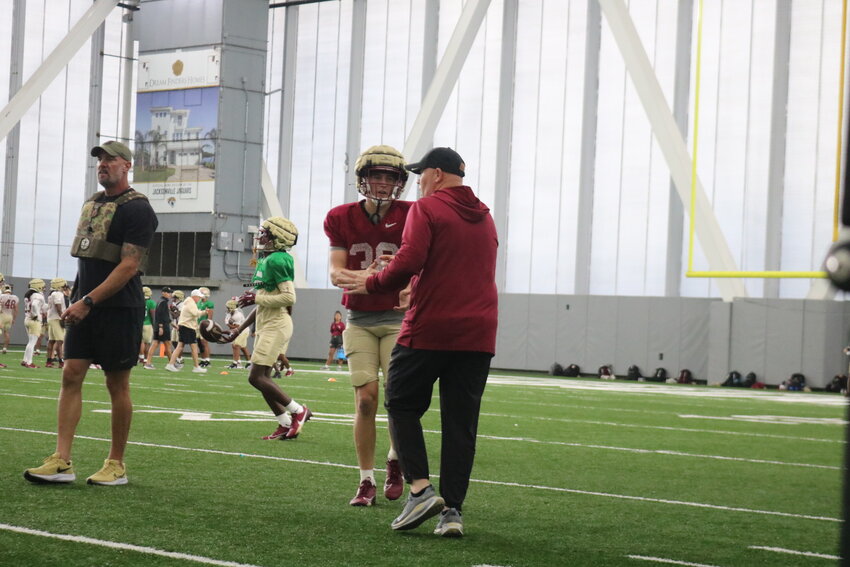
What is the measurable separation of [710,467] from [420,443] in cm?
439

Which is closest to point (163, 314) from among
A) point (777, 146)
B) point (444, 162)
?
point (777, 146)

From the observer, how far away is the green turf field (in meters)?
5.12

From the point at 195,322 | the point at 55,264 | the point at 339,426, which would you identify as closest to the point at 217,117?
the point at 55,264

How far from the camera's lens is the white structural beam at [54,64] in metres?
35.4

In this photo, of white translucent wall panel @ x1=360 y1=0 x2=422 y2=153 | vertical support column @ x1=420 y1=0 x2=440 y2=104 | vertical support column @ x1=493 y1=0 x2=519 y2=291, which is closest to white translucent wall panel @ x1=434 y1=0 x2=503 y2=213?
vertical support column @ x1=493 y1=0 x2=519 y2=291

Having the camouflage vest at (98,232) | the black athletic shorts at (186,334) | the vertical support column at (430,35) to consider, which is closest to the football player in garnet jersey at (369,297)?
the camouflage vest at (98,232)

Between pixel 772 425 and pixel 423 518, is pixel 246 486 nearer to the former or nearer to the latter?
pixel 423 518

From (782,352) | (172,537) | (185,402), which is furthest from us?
(782,352)

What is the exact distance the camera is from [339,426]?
38.7 feet

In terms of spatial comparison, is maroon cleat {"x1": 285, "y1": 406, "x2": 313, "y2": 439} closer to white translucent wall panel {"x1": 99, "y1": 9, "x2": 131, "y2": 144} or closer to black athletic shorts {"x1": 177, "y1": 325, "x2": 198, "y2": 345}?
black athletic shorts {"x1": 177, "y1": 325, "x2": 198, "y2": 345}

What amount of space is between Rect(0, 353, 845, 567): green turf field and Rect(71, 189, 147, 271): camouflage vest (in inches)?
51.8

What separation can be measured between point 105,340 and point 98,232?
0.64m

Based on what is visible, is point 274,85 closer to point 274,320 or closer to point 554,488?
point 274,320

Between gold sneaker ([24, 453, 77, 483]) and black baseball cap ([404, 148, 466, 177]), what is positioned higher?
black baseball cap ([404, 148, 466, 177])
